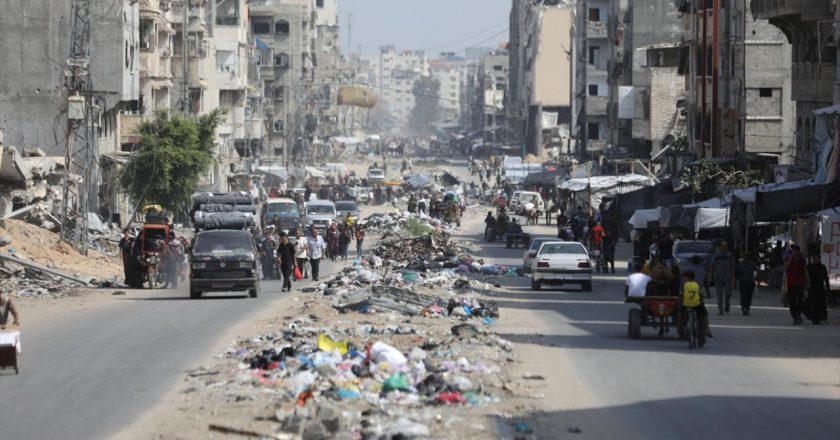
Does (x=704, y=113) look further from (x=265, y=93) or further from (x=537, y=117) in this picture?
(x=537, y=117)

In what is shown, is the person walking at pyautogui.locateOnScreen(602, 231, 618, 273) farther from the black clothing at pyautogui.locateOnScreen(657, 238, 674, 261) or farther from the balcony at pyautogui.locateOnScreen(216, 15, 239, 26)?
the balcony at pyautogui.locateOnScreen(216, 15, 239, 26)

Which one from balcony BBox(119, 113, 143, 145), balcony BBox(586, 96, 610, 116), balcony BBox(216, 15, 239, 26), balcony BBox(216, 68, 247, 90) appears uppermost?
balcony BBox(216, 15, 239, 26)

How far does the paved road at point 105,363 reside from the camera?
15664 millimetres

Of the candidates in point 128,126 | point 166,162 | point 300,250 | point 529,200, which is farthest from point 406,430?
point 529,200

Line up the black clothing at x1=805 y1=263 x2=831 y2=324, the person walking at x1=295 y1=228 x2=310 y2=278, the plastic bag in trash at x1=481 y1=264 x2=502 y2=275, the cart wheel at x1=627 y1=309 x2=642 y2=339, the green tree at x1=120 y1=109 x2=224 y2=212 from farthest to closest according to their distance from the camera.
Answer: the green tree at x1=120 y1=109 x2=224 y2=212, the plastic bag in trash at x1=481 y1=264 x2=502 y2=275, the person walking at x1=295 y1=228 x2=310 y2=278, the black clothing at x1=805 y1=263 x2=831 y2=324, the cart wheel at x1=627 y1=309 x2=642 y2=339

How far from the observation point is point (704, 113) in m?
60.3

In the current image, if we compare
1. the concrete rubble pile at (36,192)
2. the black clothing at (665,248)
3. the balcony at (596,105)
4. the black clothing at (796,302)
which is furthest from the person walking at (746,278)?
the balcony at (596,105)

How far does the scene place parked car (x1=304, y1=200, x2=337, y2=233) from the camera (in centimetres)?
6468

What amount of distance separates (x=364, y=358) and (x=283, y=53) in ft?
404

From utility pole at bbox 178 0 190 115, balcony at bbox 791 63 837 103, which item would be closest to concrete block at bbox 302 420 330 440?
balcony at bbox 791 63 837 103

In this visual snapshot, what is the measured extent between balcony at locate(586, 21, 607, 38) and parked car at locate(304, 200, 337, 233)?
50.7m

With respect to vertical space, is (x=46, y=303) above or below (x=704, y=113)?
below

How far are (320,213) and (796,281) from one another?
41583 mm

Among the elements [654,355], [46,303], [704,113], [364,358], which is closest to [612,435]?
[364,358]
